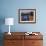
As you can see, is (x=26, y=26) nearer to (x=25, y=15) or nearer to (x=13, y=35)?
(x=25, y=15)

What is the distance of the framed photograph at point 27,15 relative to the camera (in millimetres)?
4453

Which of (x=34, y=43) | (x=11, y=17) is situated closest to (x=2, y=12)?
(x=11, y=17)

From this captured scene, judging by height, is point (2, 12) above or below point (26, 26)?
above

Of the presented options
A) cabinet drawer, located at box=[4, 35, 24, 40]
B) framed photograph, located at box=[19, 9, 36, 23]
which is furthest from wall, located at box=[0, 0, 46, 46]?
cabinet drawer, located at box=[4, 35, 24, 40]

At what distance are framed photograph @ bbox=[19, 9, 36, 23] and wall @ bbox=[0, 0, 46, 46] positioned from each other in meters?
0.10

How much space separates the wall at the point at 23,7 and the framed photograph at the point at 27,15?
105mm

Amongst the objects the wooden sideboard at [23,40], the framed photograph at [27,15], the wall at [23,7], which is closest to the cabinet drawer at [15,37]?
the wooden sideboard at [23,40]

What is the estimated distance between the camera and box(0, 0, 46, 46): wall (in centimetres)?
446

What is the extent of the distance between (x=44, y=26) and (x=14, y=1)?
4.46ft

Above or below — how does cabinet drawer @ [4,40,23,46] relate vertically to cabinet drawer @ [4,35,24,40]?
below

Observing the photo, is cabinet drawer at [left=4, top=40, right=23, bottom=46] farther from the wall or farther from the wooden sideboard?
the wall

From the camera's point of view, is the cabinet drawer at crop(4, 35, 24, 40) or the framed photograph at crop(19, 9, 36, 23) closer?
the cabinet drawer at crop(4, 35, 24, 40)

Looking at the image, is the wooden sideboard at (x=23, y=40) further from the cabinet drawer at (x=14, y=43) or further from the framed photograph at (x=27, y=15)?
the framed photograph at (x=27, y=15)

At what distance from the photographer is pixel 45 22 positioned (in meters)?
4.48
